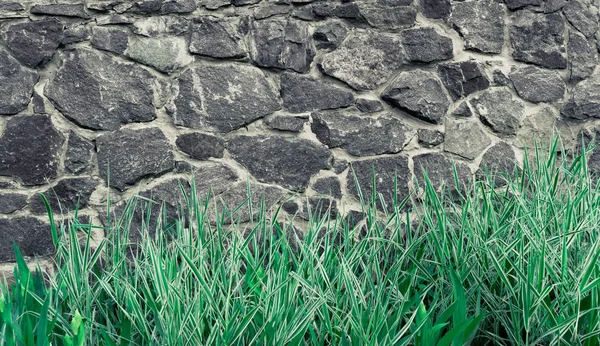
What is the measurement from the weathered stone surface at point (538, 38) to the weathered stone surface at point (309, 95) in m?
0.87

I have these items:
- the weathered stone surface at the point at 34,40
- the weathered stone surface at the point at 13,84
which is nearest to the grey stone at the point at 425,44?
the weathered stone surface at the point at 34,40

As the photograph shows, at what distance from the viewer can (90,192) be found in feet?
9.07

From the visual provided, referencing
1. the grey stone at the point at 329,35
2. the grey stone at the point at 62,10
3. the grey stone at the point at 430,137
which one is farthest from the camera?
the grey stone at the point at 430,137

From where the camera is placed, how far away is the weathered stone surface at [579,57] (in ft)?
10.5

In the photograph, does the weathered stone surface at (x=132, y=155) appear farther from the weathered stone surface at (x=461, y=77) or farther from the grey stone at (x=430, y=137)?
the weathered stone surface at (x=461, y=77)

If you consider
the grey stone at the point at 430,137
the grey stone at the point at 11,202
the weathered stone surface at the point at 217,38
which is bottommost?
the grey stone at the point at 11,202

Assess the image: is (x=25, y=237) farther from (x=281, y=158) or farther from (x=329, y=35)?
(x=329, y=35)

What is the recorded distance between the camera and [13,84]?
2.69 meters

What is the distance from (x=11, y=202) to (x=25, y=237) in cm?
16

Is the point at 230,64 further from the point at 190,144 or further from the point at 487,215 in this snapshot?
the point at 487,215

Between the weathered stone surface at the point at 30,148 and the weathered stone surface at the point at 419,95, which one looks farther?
the weathered stone surface at the point at 419,95

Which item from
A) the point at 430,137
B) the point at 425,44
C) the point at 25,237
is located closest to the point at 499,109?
the point at 430,137

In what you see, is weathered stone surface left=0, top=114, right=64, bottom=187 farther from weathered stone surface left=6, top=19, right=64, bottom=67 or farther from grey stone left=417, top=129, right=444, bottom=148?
grey stone left=417, top=129, right=444, bottom=148

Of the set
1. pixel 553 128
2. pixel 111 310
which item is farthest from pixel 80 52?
pixel 553 128
